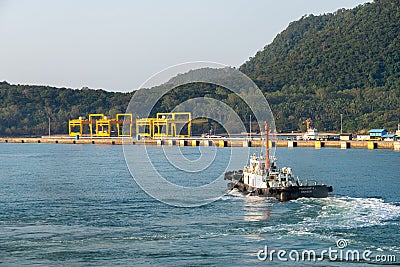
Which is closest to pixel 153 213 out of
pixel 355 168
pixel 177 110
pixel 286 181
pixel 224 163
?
pixel 286 181

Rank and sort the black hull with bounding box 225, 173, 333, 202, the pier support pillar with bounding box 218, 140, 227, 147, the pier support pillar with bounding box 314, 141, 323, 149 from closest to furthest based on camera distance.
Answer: the black hull with bounding box 225, 173, 333, 202, the pier support pillar with bounding box 314, 141, 323, 149, the pier support pillar with bounding box 218, 140, 227, 147

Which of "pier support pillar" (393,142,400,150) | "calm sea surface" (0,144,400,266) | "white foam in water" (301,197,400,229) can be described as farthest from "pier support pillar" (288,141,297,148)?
"white foam in water" (301,197,400,229)

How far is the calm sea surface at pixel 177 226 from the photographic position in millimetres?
29219

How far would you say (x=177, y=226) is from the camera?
3509 cm

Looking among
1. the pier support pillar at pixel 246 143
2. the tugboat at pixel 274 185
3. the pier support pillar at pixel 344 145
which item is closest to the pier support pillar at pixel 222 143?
the pier support pillar at pixel 246 143

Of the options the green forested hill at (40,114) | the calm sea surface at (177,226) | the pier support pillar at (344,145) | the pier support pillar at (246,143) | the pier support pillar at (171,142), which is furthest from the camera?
the green forested hill at (40,114)

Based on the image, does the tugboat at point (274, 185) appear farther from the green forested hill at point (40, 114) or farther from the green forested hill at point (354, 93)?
the green forested hill at point (40, 114)

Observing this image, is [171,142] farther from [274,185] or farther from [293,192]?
[293,192]

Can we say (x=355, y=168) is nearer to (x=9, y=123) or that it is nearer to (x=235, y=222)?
(x=235, y=222)

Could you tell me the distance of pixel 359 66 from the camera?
7643 inches

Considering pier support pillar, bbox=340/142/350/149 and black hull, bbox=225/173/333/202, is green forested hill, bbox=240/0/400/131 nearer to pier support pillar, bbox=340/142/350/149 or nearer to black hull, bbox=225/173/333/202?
pier support pillar, bbox=340/142/350/149

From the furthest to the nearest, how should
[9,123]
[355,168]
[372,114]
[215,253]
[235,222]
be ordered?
1. [9,123]
2. [372,114]
3. [355,168]
4. [235,222]
5. [215,253]

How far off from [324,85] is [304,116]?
22.9 meters

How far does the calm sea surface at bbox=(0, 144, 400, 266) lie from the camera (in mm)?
29219
